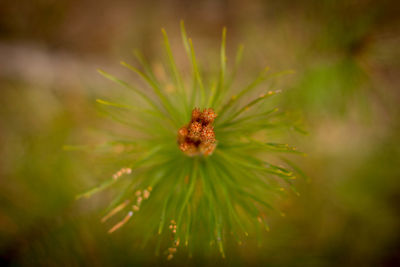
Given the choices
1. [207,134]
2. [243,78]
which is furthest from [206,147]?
[243,78]

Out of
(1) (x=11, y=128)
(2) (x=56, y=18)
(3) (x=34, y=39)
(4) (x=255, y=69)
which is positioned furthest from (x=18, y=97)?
(4) (x=255, y=69)

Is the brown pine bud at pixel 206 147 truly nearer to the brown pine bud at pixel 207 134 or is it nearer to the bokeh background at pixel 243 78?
the brown pine bud at pixel 207 134

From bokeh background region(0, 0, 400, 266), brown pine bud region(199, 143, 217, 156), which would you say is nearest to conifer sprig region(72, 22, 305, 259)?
brown pine bud region(199, 143, 217, 156)

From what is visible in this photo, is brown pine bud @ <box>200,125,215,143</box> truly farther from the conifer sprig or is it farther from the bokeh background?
the bokeh background

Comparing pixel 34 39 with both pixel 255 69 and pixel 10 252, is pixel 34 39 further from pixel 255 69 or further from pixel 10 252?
pixel 255 69

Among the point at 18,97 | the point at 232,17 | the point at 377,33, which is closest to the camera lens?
the point at 377,33

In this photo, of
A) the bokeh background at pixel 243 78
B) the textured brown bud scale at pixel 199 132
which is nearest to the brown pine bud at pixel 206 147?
the textured brown bud scale at pixel 199 132

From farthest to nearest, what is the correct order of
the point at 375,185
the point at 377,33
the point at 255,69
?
the point at 375,185
the point at 255,69
the point at 377,33
